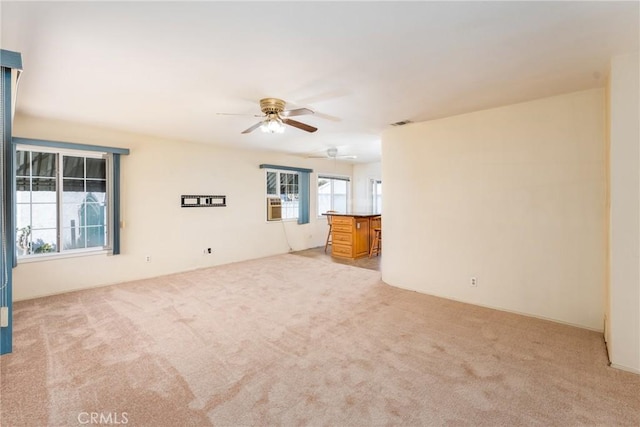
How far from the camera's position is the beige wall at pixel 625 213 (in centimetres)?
212

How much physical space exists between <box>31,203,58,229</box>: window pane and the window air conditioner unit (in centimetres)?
356

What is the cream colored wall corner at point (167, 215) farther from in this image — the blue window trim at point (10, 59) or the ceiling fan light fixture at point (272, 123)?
the ceiling fan light fixture at point (272, 123)

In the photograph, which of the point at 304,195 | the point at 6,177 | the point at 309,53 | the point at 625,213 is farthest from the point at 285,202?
the point at 625,213

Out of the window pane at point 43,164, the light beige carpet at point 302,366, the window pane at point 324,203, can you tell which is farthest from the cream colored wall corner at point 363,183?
the window pane at point 43,164

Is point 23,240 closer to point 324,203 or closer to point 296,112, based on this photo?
point 296,112

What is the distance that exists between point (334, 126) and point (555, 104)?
98.6 inches

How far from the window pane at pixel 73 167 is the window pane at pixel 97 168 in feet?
0.26

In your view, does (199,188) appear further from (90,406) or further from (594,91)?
(594,91)

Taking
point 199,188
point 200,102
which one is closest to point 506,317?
point 200,102

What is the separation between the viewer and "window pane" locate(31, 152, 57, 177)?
12.3 feet

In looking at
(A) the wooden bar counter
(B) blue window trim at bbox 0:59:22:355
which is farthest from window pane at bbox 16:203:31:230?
(A) the wooden bar counter

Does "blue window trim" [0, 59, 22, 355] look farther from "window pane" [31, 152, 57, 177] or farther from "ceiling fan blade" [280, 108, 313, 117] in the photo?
"window pane" [31, 152, 57, 177]

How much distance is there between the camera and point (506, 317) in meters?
3.09

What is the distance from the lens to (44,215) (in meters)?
3.84
